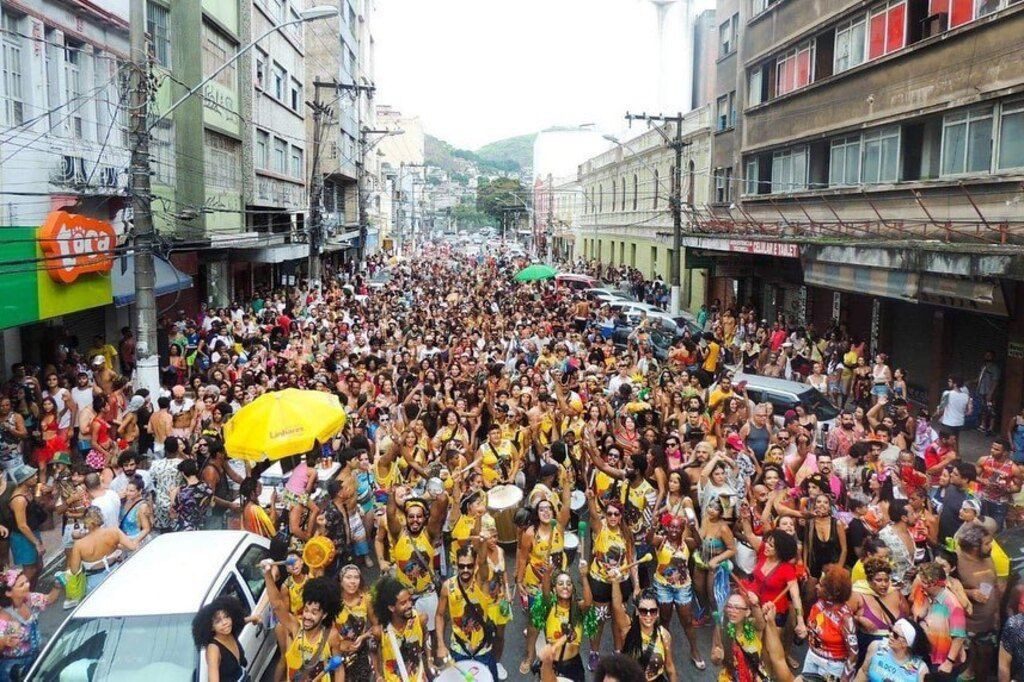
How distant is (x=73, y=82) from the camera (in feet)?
56.0

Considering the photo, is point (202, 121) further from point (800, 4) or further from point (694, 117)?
point (694, 117)

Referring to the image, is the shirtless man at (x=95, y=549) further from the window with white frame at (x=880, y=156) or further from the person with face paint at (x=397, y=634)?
the window with white frame at (x=880, y=156)

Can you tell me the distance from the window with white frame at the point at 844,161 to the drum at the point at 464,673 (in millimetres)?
19012

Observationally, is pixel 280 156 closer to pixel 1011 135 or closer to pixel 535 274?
pixel 535 274

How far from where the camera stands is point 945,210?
18094 millimetres

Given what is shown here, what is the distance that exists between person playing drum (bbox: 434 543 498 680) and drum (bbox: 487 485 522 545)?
213cm

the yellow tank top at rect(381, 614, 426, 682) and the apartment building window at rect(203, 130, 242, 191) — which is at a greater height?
the apartment building window at rect(203, 130, 242, 191)

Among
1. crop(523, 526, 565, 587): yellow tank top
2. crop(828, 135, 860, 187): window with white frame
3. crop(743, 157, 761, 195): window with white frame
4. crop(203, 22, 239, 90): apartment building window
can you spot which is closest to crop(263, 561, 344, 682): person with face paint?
crop(523, 526, 565, 587): yellow tank top

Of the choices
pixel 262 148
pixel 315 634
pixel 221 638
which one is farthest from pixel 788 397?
pixel 262 148

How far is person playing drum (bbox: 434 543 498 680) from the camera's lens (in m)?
6.63

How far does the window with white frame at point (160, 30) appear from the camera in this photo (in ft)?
74.2

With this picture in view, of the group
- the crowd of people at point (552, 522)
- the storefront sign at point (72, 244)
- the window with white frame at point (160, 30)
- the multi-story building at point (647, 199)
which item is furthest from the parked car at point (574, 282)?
the storefront sign at point (72, 244)

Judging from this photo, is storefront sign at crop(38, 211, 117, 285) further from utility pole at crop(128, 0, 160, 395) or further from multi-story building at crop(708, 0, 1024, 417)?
multi-story building at crop(708, 0, 1024, 417)

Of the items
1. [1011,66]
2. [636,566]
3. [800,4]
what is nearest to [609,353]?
[1011,66]
